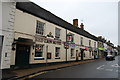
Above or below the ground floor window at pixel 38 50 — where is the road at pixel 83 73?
below

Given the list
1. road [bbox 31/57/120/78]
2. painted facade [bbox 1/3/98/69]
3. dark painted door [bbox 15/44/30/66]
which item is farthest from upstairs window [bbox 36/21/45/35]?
road [bbox 31/57/120/78]

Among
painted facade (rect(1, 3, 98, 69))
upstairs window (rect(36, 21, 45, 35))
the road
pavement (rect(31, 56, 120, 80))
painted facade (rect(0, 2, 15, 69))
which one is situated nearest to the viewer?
pavement (rect(31, 56, 120, 80))

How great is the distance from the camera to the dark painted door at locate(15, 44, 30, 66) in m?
10.4

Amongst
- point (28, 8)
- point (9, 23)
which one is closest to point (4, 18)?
point (9, 23)

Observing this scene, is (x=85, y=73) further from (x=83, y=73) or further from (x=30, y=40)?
(x=30, y=40)

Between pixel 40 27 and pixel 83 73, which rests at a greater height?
pixel 40 27

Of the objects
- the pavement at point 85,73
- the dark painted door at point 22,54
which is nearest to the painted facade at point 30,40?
the dark painted door at point 22,54

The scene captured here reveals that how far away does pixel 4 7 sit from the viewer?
9094mm

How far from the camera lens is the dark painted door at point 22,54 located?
408 inches

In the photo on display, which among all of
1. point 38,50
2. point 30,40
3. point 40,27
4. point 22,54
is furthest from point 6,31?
point 40,27

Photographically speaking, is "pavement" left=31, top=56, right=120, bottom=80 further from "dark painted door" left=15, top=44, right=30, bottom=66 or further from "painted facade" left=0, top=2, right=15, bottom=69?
"painted facade" left=0, top=2, right=15, bottom=69

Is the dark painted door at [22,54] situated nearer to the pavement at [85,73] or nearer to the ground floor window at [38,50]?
the ground floor window at [38,50]

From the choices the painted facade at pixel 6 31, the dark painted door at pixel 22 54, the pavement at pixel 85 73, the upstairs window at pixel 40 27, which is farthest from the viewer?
the upstairs window at pixel 40 27

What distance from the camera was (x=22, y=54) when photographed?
10.8 m
